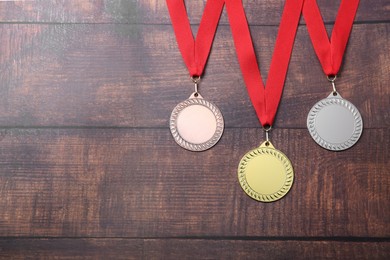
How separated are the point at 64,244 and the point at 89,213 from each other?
0.08m

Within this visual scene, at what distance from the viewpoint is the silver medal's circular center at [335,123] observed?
98 cm

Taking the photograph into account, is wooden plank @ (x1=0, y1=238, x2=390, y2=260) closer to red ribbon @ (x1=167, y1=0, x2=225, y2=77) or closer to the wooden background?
the wooden background

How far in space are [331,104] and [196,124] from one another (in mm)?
287

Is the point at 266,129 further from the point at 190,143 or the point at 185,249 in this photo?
the point at 185,249

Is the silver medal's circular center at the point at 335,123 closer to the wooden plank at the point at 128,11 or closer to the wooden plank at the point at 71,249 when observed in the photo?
the wooden plank at the point at 128,11

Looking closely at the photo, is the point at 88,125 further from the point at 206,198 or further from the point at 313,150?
the point at 313,150

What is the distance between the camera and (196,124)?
99cm

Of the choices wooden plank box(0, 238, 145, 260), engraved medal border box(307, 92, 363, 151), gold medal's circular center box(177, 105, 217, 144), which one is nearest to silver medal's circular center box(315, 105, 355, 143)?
engraved medal border box(307, 92, 363, 151)

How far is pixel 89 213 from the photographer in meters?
0.96

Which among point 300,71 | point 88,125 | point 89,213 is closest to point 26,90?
point 88,125

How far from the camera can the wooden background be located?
3.11 feet

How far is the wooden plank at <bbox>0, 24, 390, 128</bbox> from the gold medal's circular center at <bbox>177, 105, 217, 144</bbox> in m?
0.03

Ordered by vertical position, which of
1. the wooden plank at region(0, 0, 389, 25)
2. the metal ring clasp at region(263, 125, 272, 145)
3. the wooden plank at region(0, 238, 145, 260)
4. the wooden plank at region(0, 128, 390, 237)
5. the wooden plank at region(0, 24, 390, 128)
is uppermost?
the wooden plank at region(0, 0, 389, 25)

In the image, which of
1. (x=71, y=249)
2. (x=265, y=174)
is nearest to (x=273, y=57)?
(x=265, y=174)
